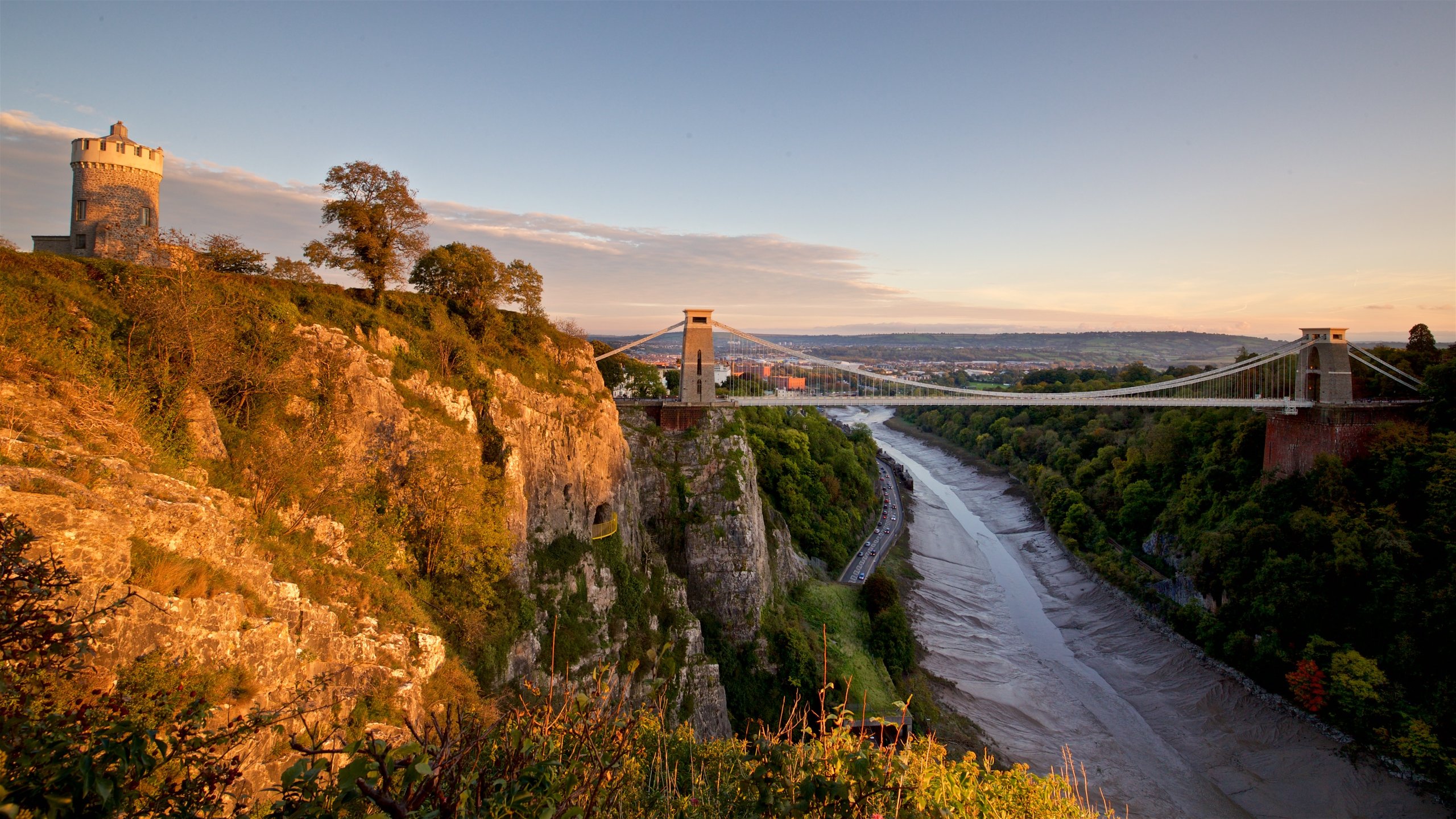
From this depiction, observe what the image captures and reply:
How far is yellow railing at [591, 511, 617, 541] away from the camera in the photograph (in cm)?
1695

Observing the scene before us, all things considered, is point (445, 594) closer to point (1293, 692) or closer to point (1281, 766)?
point (1281, 766)

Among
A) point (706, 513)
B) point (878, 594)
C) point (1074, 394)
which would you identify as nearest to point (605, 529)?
point (706, 513)

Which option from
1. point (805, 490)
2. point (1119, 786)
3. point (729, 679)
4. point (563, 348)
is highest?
point (563, 348)

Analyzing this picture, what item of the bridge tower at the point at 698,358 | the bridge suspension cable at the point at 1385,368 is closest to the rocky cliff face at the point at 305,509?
the bridge tower at the point at 698,358

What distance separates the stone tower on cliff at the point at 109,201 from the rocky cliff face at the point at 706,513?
12836 millimetres

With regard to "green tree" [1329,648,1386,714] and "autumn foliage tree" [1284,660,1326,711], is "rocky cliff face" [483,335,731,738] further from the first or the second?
"green tree" [1329,648,1386,714]

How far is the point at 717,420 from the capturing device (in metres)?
22.9

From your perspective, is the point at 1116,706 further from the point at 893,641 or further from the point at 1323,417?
the point at 1323,417

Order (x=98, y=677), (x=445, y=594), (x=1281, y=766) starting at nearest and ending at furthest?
(x=98, y=677), (x=445, y=594), (x=1281, y=766)

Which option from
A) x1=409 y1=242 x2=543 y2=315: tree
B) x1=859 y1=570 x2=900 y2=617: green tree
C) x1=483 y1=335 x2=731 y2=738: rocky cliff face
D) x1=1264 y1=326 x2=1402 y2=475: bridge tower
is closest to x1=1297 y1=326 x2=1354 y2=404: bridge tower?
x1=1264 y1=326 x2=1402 y2=475: bridge tower

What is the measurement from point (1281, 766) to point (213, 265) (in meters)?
30.7

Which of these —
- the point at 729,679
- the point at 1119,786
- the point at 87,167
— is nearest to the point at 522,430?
the point at 87,167

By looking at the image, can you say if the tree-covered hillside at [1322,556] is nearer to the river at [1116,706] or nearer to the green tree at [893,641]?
the river at [1116,706]

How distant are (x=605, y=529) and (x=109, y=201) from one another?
40.3ft
